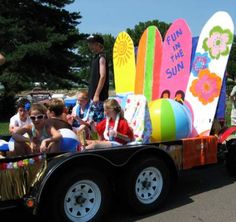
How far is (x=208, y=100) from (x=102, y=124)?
1.80 metres

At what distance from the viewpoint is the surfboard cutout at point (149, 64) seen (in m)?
7.97

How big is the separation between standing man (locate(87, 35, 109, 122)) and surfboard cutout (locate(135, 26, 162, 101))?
80.3 inches

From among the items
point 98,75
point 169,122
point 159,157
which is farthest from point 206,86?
point 159,157

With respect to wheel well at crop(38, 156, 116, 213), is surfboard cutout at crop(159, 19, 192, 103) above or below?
above

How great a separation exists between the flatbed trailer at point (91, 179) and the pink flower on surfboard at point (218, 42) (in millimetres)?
1743

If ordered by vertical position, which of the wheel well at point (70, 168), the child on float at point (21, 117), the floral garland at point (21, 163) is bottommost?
the wheel well at point (70, 168)

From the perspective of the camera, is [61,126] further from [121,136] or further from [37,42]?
[37,42]

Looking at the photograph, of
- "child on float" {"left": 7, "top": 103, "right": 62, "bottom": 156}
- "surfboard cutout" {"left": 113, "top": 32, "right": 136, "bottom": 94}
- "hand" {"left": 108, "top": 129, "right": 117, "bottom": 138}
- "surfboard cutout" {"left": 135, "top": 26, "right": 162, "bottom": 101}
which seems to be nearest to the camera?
"child on float" {"left": 7, "top": 103, "right": 62, "bottom": 156}

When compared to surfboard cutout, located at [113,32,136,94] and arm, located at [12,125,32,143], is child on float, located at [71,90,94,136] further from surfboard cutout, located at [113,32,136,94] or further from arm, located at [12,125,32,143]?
surfboard cutout, located at [113,32,136,94]

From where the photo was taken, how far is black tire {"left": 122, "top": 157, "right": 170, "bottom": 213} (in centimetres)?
447

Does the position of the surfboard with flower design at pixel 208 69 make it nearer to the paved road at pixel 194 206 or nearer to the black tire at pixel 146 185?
the paved road at pixel 194 206

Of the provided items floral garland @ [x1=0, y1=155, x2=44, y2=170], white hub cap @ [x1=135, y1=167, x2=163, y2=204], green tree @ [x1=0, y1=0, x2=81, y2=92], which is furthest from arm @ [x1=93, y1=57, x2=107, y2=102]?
green tree @ [x1=0, y1=0, x2=81, y2=92]

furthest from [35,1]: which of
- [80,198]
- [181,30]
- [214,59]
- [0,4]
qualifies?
[80,198]

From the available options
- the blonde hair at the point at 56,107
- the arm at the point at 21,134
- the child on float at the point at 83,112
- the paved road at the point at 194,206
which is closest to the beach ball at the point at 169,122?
the paved road at the point at 194,206
